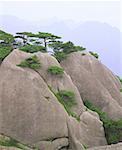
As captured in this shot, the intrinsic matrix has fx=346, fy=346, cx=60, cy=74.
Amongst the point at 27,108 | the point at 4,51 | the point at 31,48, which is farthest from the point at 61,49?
the point at 27,108

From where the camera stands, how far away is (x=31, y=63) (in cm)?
2053

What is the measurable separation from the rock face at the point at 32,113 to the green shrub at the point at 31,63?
26 centimetres

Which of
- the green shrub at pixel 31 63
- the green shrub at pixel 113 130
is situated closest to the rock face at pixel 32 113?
the green shrub at pixel 31 63

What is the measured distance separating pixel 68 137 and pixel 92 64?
7.82 meters

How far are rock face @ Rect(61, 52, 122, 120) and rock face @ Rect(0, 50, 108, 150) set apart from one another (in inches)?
171

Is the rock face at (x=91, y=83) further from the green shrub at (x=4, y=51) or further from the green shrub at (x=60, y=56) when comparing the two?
the green shrub at (x=4, y=51)

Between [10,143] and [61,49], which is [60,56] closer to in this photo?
[61,49]

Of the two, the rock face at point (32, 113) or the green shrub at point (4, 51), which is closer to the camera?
the rock face at point (32, 113)

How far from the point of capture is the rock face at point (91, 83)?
978 inches

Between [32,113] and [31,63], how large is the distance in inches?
125

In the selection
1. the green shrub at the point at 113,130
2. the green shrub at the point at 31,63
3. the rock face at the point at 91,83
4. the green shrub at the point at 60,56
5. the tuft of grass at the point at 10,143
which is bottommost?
the green shrub at the point at 113,130

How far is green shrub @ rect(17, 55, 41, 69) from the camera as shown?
20219 millimetres

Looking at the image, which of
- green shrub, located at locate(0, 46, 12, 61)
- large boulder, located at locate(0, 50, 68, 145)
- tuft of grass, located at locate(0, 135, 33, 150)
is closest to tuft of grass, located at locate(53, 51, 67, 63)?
green shrub, located at locate(0, 46, 12, 61)

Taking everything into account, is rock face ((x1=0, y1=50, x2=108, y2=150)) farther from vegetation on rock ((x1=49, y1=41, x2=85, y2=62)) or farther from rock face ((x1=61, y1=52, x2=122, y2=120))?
vegetation on rock ((x1=49, y1=41, x2=85, y2=62))
